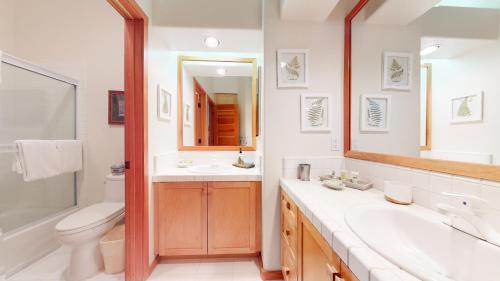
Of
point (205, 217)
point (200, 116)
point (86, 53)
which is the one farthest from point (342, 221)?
point (86, 53)

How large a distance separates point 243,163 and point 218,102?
82 centimetres

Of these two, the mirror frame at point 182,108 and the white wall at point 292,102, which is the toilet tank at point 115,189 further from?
the white wall at point 292,102

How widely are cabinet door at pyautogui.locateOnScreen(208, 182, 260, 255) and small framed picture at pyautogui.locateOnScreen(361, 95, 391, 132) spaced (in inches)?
38.2

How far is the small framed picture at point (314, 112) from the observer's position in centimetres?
155

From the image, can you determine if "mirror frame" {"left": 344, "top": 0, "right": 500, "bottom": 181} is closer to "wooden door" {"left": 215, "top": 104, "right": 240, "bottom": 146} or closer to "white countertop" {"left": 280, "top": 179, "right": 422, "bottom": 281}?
"white countertop" {"left": 280, "top": 179, "right": 422, "bottom": 281}

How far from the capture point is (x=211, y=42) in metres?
1.87

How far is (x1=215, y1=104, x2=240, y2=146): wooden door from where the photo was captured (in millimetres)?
2257

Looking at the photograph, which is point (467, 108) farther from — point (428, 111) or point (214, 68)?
point (214, 68)

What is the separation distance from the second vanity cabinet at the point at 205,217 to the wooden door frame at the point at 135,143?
0.61 ft

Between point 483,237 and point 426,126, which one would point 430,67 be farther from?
point 483,237

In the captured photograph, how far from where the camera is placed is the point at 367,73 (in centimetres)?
137

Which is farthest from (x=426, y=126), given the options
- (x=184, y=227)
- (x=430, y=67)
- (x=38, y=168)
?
(x=38, y=168)

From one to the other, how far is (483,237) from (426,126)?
559 millimetres

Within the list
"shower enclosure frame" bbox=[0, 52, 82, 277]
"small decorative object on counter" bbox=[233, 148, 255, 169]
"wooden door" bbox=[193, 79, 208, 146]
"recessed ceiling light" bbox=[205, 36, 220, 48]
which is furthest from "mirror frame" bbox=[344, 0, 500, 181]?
"shower enclosure frame" bbox=[0, 52, 82, 277]
